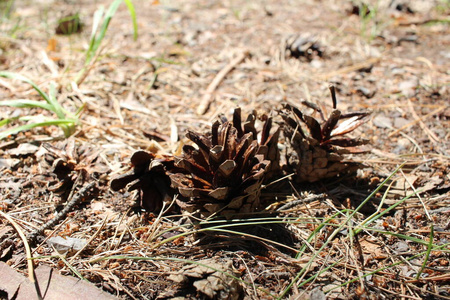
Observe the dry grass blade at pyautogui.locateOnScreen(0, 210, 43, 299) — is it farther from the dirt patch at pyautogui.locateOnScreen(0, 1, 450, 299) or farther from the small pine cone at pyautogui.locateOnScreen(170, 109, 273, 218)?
the small pine cone at pyautogui.locateOnScreen(170, 109, 273, 218)

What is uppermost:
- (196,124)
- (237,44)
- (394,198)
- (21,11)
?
(21,11)

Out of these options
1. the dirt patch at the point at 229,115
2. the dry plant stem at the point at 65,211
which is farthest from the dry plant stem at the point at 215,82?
the dry plant stem at the point at 65,211

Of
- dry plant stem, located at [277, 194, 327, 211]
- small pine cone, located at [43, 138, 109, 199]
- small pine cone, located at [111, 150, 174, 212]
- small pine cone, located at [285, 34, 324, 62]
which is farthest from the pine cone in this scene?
small pine cone, located at [285, 34, 324, 62]

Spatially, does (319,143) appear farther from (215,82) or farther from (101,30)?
(101,30)

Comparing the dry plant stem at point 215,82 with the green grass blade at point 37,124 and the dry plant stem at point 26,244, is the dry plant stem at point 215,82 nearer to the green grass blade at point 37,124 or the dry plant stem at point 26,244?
the green grass blade at point 37,124

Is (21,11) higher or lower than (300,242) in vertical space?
higher

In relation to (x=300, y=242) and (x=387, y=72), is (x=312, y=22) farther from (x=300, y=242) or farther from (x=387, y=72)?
(x=300, y=242)

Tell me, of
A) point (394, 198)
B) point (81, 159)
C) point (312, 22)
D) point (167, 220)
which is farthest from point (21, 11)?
point (394, 198)

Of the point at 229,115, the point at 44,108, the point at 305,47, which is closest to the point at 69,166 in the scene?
the point at 44,108
